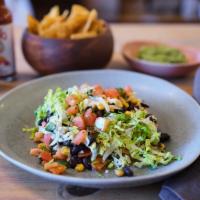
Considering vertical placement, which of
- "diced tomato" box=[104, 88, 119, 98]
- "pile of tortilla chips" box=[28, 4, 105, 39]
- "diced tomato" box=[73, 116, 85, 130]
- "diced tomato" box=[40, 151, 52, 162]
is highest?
"pile of tortilla chips" box=[28, 4, 105, 39]

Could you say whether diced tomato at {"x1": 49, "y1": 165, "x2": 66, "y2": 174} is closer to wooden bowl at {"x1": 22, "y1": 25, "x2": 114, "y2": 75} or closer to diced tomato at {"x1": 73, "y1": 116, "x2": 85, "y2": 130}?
diced tomato at {"x1": 73, "y1": 116, "x2": 85, "y2": 130}

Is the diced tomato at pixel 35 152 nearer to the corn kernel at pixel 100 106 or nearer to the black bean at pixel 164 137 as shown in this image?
the corn kernel at pixel 100 106

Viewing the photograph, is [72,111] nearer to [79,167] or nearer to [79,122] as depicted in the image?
[79,122]

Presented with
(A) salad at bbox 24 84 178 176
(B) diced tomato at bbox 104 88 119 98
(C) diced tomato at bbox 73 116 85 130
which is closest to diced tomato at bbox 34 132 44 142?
(A) salad at bbox 24 84 178 176

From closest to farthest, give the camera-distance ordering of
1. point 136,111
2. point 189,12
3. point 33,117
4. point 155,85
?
point 136,111
point 33,117
point 155,85
point 189,12

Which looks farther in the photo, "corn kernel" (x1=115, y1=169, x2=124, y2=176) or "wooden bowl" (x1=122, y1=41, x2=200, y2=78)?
"wooden bowl" (x1=122, y1=41, x2=200, y2=78)

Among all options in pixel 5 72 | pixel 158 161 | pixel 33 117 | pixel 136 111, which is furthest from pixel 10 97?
pixel 158 161

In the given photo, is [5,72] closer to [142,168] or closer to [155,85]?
[155,85]

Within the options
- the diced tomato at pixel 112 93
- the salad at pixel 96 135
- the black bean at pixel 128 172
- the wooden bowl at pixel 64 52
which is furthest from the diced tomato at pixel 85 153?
the wooden bowl at pixel 64 52
